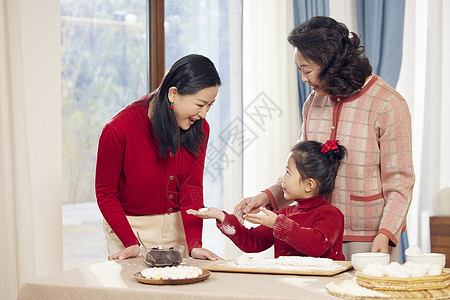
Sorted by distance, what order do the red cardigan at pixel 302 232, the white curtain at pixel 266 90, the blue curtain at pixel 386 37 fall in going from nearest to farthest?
the red cardigan at pixel 302 232, the white curtain at pixel 266 90, the blue curtain at pixel 386 37

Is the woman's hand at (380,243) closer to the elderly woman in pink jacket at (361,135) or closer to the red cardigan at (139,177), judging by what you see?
the elderly woman in pink jacket at (361,135)

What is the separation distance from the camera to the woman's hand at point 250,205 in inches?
84.4

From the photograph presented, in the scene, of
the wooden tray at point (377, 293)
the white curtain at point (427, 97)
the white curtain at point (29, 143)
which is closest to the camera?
the wooden tray at point (377, 293)

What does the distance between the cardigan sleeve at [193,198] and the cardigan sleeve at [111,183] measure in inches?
7.9

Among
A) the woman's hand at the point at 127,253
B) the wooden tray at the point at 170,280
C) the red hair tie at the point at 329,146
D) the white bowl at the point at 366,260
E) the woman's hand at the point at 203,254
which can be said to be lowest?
the woman's hand at the point at 203,254

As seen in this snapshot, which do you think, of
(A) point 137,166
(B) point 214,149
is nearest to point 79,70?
(B) point 214,149

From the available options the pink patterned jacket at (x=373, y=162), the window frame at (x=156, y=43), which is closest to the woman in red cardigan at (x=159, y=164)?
the pink patterned jacket at (x=373, y=162)

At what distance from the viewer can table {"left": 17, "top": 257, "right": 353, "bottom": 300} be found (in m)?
1.35

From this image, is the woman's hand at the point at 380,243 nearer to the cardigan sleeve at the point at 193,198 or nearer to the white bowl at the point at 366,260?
the white bowl at the point at 366,260

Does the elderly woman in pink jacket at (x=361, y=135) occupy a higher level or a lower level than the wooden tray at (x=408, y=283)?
higher

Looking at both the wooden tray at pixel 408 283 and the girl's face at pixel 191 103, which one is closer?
the wooden tray at pixel 408 283

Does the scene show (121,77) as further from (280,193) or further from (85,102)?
(280,193)

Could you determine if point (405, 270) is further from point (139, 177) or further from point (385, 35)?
point (385, 35)

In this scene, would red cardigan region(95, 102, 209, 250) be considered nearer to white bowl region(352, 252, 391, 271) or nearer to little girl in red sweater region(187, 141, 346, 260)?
little girl in red sweater region(187, 141, 346, 260)
